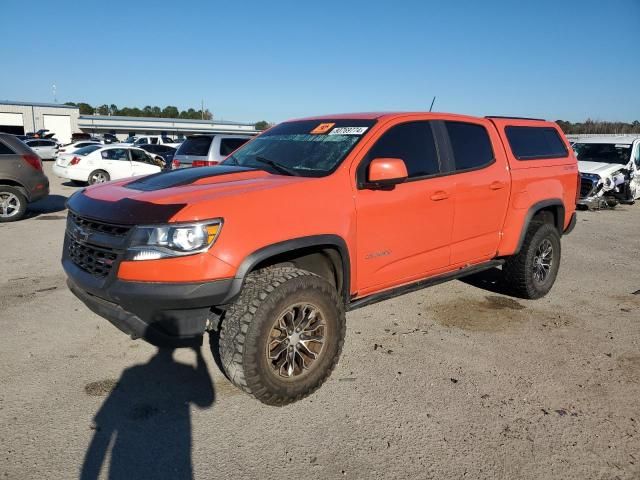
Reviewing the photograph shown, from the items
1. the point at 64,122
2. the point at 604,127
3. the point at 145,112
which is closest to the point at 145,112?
the point at 145,112

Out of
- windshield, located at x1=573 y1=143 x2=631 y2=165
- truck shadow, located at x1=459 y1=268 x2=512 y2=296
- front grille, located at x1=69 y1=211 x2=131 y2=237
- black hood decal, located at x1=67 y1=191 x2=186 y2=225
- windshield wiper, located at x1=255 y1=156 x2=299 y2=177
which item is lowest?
truck shadow, located at x1=459 y1=268 x2=512 y2=296

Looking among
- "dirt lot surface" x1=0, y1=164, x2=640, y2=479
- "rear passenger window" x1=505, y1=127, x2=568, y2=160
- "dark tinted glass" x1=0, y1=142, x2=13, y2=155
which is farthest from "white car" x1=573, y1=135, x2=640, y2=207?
"dark tinted glass" x1=0, y1=142, x2=13, y2=155

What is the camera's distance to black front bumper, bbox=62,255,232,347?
8.63 feet

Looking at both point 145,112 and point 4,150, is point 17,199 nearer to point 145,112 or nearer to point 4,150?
point 4,150

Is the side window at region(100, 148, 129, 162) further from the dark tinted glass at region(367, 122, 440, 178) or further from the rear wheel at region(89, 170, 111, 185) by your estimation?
the dark tinted glass at region(367, 122, 440, 178)

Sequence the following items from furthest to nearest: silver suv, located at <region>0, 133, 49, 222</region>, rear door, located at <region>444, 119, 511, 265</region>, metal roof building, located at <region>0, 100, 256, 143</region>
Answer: metal roof building, located at <region>0, 100, 256, 143</region> < silver suv, located at <region>0, 133, 49, 222</region> < rear door, located at <region>444, 119, 511, 265</region>

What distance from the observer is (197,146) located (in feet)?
35.8

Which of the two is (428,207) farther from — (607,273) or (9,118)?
(9,118)

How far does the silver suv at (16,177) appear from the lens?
8906 millimetres

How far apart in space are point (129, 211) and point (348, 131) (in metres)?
1.81

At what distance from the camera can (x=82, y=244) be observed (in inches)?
119

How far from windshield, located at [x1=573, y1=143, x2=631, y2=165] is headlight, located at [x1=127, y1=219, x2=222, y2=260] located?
44.9 feet

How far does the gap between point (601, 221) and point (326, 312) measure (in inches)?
408

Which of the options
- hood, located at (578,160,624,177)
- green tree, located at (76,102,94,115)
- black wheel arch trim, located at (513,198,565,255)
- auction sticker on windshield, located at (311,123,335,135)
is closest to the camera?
auction sticker on windshield, located at (311,123,335,135)
